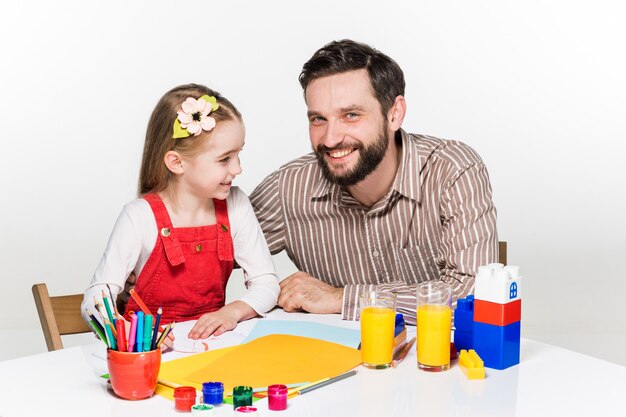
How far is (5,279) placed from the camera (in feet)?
17.7

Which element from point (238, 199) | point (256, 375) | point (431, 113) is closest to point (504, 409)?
point (256, 375)

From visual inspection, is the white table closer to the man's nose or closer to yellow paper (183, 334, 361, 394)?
yellow paper (183, 334, 361, 394)

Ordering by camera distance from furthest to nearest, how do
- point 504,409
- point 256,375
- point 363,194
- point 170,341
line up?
point 363,194
point 170,341
point 256,375
point 504,409

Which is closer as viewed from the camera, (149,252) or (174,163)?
(149,252)

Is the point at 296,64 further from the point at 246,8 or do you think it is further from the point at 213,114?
the point at 213,114

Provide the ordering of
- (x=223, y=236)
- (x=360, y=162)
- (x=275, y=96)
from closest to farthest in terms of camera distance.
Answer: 1. (x=223, y=236)
2. (x=360, y=162)
3. (x=275, y=96)

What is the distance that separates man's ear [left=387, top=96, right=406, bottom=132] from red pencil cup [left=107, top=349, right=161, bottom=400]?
130 cm

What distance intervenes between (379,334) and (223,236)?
2.66 feet

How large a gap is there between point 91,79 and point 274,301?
11.5 feet

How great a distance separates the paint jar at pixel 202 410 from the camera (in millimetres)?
1422

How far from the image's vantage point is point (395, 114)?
2639 millimetres

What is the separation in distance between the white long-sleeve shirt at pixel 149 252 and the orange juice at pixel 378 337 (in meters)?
0.55

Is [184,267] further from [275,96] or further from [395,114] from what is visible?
[275,96]

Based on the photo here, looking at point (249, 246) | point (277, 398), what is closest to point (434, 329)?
point (277, 398)
